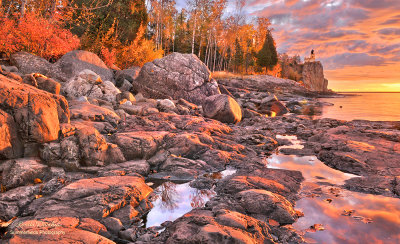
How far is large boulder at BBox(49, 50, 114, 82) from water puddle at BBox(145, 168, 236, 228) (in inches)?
361

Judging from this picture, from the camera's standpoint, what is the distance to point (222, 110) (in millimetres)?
11422

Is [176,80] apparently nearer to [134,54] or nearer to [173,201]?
[134,54]

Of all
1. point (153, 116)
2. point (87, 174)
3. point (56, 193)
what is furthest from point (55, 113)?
point (153, 116)

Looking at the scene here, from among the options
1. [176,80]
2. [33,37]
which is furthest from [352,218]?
[33,37]

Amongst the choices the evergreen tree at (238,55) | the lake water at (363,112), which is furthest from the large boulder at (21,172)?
the evergreen tree at (238,55)

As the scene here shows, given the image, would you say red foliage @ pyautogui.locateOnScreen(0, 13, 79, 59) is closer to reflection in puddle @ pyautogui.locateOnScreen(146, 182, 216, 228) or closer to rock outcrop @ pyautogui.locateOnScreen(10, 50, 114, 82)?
rock outcrop @ pyautogui.locateOnScreen(10, 50, 114, 82)

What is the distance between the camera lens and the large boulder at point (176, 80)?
13961 mm

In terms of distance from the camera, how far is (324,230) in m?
3.42

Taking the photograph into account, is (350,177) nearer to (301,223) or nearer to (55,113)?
(301,223)

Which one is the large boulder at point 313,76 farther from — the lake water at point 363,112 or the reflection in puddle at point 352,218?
the reflection in puddle at point 352,218

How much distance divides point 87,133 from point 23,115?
1.17m

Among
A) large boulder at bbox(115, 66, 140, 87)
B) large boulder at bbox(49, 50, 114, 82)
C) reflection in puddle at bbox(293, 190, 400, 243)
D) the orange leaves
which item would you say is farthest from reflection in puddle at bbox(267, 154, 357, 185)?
large boulder at bbox(115, 66, 140, 87)

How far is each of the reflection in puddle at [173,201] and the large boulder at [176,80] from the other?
9725 mm

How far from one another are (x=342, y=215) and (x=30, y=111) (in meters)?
5.73
